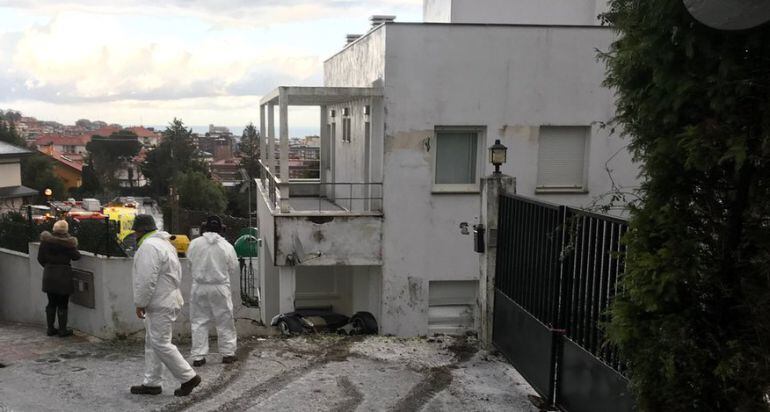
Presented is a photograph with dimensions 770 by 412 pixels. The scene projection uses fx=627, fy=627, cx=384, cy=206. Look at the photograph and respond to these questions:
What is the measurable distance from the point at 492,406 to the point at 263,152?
13854 mm

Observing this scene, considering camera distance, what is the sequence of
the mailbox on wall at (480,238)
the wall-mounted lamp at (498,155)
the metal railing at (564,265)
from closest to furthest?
the metal railing at (564,265), the mailbox on wall at (480,238), the wall-mounted lamp at (498,155)

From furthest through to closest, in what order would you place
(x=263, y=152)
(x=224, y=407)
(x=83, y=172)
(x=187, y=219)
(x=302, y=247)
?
(x=83, y=172), (x=187, y=219), (x=263, y=152), (x=302, y=247), (x=224, y=407)

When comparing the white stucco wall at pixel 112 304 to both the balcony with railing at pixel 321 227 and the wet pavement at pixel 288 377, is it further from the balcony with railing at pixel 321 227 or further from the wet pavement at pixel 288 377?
the balcony with railing at pixel 321 227

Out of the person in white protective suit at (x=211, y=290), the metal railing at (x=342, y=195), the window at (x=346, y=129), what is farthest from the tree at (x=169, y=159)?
the person in white protective suit at (x=211, y=290)

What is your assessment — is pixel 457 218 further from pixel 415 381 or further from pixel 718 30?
pixel 718 30

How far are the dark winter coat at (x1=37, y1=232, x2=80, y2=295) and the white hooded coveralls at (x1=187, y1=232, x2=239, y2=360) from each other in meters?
2.36

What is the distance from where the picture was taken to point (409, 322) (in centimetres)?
1366

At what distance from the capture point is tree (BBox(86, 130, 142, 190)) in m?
91.2

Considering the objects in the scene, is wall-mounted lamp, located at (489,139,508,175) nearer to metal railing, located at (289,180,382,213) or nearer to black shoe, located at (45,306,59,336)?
metal railing, located at (289,180,382,213)

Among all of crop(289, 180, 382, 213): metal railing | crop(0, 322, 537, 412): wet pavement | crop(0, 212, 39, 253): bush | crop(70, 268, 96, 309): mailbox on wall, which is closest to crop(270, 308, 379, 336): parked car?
crop(0, 322, 537, 412): wet pavement

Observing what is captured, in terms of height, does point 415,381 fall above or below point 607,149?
below

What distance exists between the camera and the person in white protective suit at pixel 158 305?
561 cm

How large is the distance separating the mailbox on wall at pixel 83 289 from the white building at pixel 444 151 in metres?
4.61

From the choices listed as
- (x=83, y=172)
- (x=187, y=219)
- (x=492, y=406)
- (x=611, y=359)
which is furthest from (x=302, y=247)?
(x=83, y=172)
